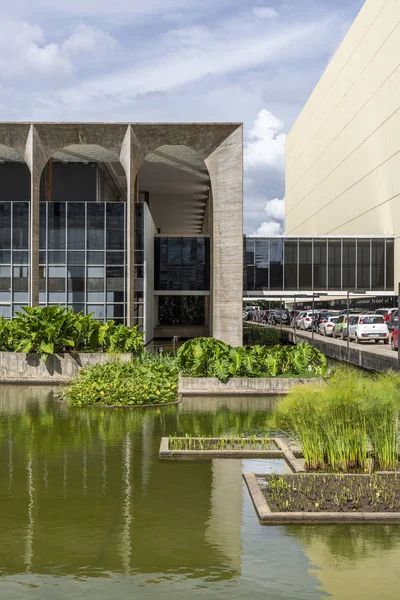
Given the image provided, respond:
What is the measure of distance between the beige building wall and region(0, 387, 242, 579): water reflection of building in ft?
138

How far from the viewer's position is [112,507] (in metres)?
11.4

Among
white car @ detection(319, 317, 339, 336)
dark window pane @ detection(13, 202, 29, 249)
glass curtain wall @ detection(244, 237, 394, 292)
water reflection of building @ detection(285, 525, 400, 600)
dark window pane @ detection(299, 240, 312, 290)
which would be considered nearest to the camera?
water reflection of building @ detection(285, 525, 400, 600)

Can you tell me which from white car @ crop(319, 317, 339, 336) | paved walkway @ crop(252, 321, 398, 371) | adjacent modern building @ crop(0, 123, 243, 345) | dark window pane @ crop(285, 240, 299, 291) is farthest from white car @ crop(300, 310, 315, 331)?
adjacent modern building @ crop(0, 123, 243, 345)

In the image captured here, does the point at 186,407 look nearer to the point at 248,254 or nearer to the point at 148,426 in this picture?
the point at 148,426

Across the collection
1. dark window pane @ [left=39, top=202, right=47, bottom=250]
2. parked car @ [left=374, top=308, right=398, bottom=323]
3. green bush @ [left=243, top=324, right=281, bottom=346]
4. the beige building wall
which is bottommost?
green bush @ [left=243, top=324, right=281, bottom=346]

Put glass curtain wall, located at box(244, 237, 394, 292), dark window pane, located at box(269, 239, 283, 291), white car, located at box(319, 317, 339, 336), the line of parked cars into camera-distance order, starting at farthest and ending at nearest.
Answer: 1. dark window pane, located at box(269, 239, 283, 291)
2. glass curtain wall, located at box(244, 237, 394, 292)
3. white car, located at box(319, 317, 339, 336)
4. the line of parked cars

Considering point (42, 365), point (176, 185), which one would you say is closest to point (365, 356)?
point (42, 365)

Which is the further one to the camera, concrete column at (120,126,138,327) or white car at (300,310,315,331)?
white car at (300,310,315,331)

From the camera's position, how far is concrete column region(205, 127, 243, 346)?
3953 centimetres

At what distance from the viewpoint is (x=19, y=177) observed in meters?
46.2

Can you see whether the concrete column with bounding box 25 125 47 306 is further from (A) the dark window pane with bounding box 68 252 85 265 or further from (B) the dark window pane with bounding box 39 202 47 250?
(A) the dark window pane with bounding box 68 252 85 265

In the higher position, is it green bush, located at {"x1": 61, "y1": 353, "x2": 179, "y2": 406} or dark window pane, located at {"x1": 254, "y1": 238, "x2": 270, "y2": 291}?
dark window pane, located at {"x1": 254, "y1": 238, "x2": 270, "y2": 291}

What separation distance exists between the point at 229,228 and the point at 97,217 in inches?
285

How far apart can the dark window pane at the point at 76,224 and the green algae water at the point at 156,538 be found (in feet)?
87.7
